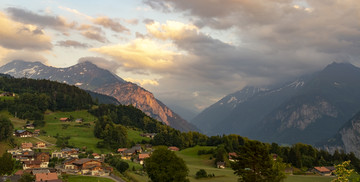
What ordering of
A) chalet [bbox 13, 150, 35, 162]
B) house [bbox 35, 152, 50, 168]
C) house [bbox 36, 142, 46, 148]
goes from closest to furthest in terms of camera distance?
house [bbox 35, 152, 50, 168] → chalet [bbox 13, 150, 35, 162] → house [bbox 36, 142, 46, 148]

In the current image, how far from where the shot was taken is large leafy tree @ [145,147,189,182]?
70375mm

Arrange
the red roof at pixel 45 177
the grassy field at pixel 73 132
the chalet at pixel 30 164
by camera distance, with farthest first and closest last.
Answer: the grassy field at pixel 73 132 → the chalet at pixel 30 164 → the red roof at pixel 45 177

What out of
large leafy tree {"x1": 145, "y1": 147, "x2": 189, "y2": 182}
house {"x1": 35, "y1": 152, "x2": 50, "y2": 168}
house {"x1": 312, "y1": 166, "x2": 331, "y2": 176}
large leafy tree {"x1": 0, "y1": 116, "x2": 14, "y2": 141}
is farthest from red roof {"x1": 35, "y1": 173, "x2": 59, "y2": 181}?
house {"x1": 312, "y1": 166, "x2": 331, "y2": 176}

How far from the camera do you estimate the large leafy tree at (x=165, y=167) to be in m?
70.4

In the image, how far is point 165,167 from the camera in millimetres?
72188

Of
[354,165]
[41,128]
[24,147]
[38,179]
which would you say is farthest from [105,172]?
[354,165]

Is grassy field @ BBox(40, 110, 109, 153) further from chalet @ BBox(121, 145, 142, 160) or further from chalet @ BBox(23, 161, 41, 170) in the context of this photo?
chalet @ BBox(23, 161, 41, 170)

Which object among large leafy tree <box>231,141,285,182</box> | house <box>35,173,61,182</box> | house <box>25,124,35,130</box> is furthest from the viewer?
house <box>25,124,35,130</box>

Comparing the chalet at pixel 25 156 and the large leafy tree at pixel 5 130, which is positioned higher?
the large leafy tree at pixel 5 130

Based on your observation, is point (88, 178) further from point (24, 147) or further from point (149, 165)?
point (24, 147)

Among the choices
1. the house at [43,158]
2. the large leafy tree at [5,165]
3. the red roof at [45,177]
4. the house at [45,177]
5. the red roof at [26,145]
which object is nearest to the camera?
the house at [45,177]

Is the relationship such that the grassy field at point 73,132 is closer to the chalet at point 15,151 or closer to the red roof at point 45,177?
the chalet at point 15,151

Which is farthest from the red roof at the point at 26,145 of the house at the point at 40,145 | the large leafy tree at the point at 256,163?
the large leafy tree at the point at 256,163

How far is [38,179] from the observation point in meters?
75.7
